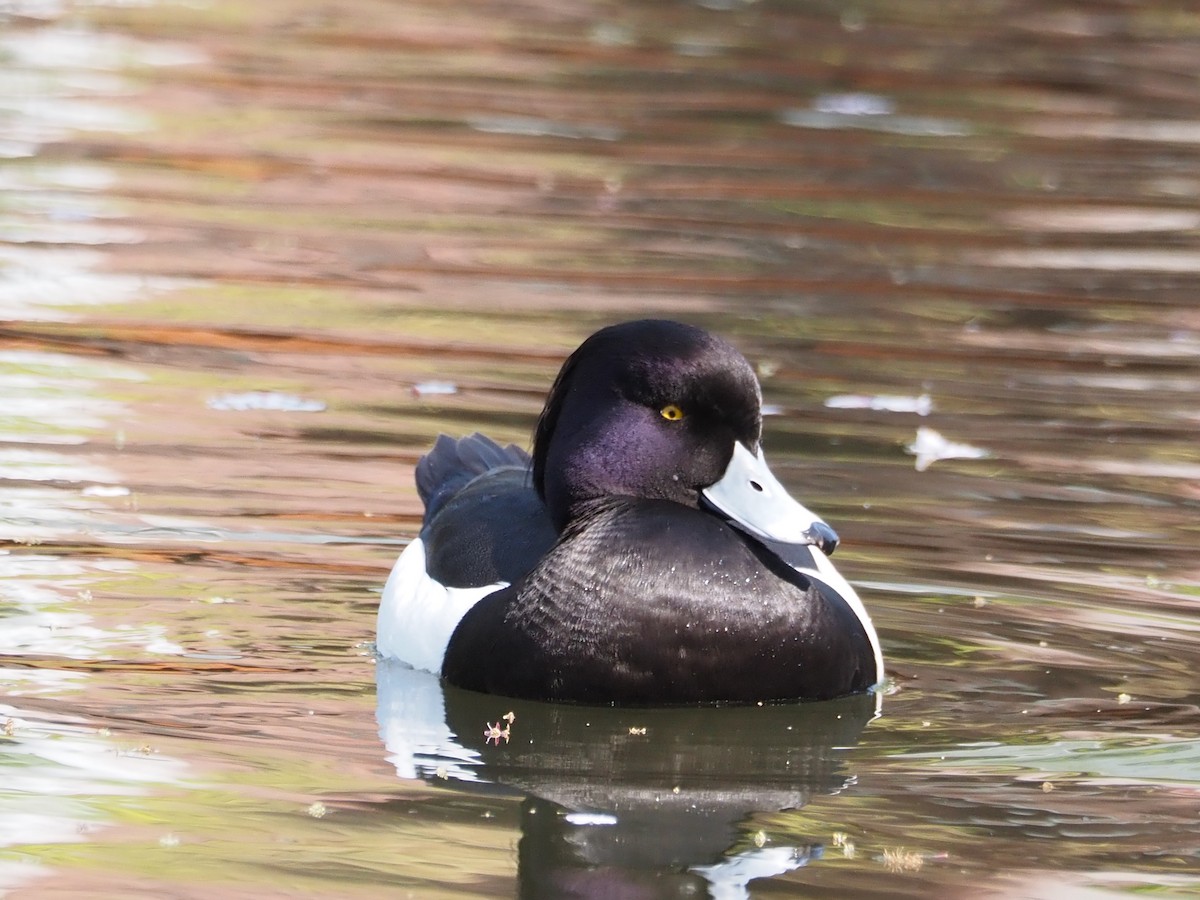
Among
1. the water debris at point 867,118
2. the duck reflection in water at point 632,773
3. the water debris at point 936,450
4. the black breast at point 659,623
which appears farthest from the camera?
the water debris at point 867,118

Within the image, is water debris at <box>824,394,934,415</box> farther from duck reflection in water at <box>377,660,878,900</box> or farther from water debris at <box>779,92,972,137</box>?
water debris at <box>779,92,972,137</box>

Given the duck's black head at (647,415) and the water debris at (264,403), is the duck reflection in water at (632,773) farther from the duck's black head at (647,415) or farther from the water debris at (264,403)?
the water debris at (264,403)

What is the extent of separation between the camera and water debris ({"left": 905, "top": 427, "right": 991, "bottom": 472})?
9234mm

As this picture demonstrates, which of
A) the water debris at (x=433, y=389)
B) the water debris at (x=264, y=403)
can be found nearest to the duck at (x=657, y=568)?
the water debris at (x=264, y=403)

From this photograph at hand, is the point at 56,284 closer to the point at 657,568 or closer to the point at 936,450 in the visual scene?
the point at 936,450

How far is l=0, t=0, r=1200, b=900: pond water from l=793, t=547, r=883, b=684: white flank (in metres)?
0.10

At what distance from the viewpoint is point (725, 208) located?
562 inches

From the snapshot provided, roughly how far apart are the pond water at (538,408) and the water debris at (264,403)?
4cm

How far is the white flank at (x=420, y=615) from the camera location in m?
6.79

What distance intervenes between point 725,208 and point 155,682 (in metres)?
8.26

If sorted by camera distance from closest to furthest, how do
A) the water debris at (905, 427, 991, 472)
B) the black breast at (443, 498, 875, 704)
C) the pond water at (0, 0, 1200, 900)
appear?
1. the pond water at (0, 0, 1200, 900)
2. the black breast at (443, 498, 875, 704)
3. the water debris at (905, 427, 991, 472)

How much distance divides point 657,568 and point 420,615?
87 cm

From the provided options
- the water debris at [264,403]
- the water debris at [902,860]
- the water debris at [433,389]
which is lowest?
the water debris at [264,403]

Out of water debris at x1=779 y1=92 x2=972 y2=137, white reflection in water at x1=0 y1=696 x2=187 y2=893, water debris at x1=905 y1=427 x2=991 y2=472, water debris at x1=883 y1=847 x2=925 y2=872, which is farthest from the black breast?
water debris at x1=779 y1=92 x2=972 y2=137
